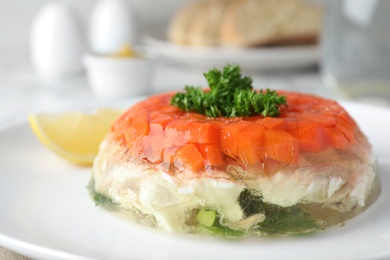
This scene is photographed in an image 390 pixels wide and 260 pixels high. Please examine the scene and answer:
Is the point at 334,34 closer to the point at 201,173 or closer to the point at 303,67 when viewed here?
the point at 303,67

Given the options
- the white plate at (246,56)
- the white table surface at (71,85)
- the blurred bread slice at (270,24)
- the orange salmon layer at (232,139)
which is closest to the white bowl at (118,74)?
the white table surface at (71,85)

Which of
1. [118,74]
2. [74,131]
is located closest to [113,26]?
[118,74]

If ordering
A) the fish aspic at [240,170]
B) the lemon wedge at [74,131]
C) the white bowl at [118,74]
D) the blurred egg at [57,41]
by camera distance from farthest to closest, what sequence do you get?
the blurred egg at [57,41] → the white bowl at [118,74] → the lemon wedge at [74,131] → the fish aspic at [240,170]

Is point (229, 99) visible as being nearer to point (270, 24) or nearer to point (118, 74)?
point (118, 74)

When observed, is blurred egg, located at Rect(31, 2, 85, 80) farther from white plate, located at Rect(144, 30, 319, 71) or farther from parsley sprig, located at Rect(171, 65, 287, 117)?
parsley sprig, located at Rect(171, 65, 287, 117)

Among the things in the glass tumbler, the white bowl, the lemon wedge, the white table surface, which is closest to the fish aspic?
the lemon wedge

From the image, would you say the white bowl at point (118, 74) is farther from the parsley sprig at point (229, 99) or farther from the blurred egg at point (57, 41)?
the parsley sprig at point (229, 99)
